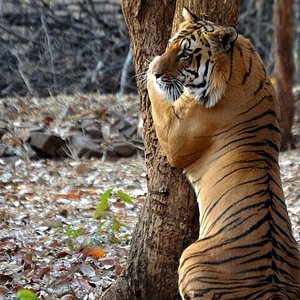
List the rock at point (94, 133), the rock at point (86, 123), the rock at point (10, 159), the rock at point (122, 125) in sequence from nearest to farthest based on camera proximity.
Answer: the rock at point (10, 159)
the rock at point (94, 133)
the rock at point (86, 123)
the rock at point (122, 125)

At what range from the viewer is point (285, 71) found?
10391mm

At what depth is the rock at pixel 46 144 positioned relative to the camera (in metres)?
9.37

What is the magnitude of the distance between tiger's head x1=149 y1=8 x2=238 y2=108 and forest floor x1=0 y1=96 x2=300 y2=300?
166 centimetres

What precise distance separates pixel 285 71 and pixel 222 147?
20.4 feet

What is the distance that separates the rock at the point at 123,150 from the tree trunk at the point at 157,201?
4805 millimetres

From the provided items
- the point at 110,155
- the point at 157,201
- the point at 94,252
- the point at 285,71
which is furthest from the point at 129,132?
the point at 157,201

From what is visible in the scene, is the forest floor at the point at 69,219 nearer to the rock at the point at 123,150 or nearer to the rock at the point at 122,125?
the rock at the point at 123,150

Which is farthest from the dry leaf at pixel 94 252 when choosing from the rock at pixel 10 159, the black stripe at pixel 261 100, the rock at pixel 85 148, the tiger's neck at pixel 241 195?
the rock at pixel 85 148

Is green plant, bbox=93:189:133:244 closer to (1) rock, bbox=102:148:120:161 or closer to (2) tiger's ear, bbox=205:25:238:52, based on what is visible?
(2) tiger's ear, bbox=205:25:238:52

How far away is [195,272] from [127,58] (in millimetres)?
9745

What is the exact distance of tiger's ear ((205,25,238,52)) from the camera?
4285mm

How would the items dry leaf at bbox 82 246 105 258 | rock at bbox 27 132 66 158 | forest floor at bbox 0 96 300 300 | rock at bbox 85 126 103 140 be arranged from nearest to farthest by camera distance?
forest floor at bbox 0 96 300 300
dry leaf at bbox 82 246 105 258
rock at bbox 27 132 66 158
rock at bbox 85 126 103 140

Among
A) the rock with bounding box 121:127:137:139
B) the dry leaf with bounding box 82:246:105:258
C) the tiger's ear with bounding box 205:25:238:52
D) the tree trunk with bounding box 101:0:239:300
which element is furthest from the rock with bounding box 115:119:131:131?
the tiger's ear with bounding box 205:25:238:52

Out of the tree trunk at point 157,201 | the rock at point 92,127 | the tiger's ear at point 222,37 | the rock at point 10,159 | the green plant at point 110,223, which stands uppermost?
the tiger's ear at point 222,37
